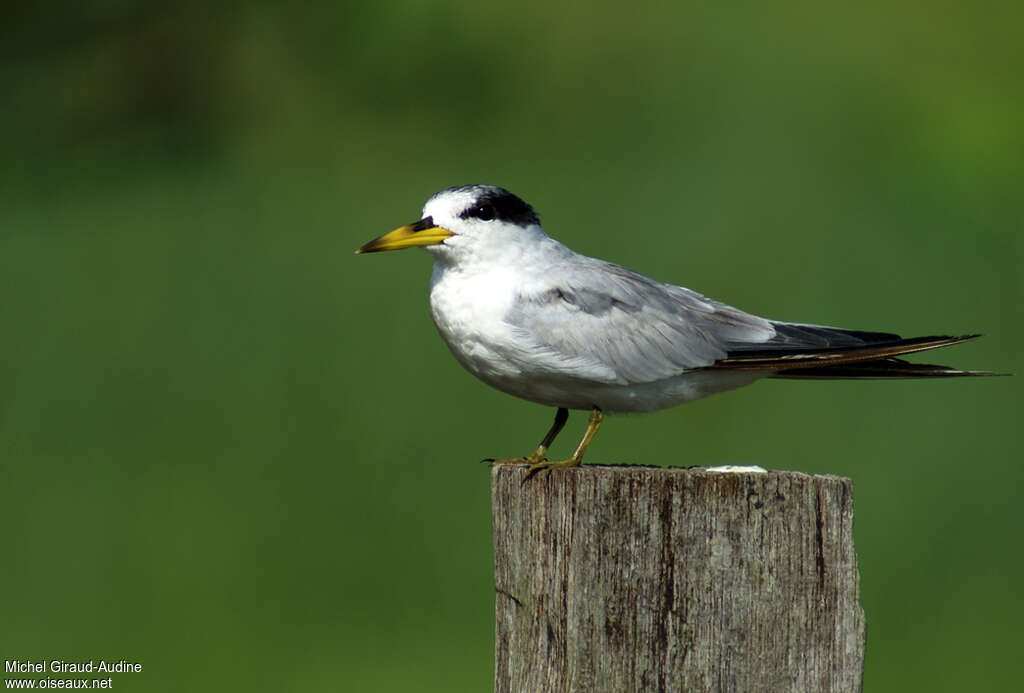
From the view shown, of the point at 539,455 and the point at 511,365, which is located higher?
the point at 511,365

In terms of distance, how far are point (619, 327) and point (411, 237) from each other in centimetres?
80

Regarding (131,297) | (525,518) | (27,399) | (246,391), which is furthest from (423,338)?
(525,518)

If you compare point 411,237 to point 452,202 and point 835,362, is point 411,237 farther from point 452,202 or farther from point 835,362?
point 835,362

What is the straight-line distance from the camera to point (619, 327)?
4.12 metres

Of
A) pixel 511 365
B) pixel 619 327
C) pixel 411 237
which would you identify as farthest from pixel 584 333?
pixel 411 237

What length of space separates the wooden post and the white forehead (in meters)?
1.58

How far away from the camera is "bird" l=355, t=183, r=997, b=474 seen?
3.98 m

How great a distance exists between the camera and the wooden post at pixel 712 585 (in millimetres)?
2895

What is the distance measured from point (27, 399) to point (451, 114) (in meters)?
4.93

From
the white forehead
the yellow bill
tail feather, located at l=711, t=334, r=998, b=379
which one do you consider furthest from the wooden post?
the white forehead

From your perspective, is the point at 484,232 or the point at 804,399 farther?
the point at 804,399

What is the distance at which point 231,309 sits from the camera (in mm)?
9188

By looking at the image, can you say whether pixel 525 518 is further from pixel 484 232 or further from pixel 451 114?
pixel 451 114

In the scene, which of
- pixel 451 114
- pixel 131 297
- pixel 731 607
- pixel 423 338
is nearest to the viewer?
pixel 731 607
